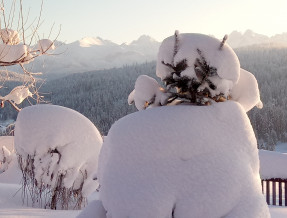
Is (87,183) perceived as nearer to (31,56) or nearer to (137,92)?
(31,56)

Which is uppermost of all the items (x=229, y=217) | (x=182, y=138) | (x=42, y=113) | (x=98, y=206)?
(x=182, y=138)

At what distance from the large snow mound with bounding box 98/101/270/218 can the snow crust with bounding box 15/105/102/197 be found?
139 inches

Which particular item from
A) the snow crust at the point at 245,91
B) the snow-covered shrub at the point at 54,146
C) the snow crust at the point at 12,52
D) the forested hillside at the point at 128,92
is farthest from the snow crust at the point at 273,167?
the forested hillside at the point at 128,92

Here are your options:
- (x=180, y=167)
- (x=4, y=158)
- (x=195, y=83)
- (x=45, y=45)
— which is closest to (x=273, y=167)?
(x=45, y=45)

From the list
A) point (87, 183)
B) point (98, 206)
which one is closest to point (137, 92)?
point (98, 206)

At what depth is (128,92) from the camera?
236 feet

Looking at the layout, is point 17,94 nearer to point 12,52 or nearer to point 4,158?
point 12,52

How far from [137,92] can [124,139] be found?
0.50m

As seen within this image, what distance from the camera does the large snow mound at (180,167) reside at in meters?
1.97

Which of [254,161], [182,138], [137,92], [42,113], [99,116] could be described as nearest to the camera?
[182,138]

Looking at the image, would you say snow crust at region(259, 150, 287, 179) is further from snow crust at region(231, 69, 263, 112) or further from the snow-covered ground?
snow crust at region(231, 69, 263, 112)

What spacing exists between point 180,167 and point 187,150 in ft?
0.38

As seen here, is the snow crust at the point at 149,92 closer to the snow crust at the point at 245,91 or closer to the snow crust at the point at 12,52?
the snow crust at the point at 245,91

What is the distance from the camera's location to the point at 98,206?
230 centimetres
